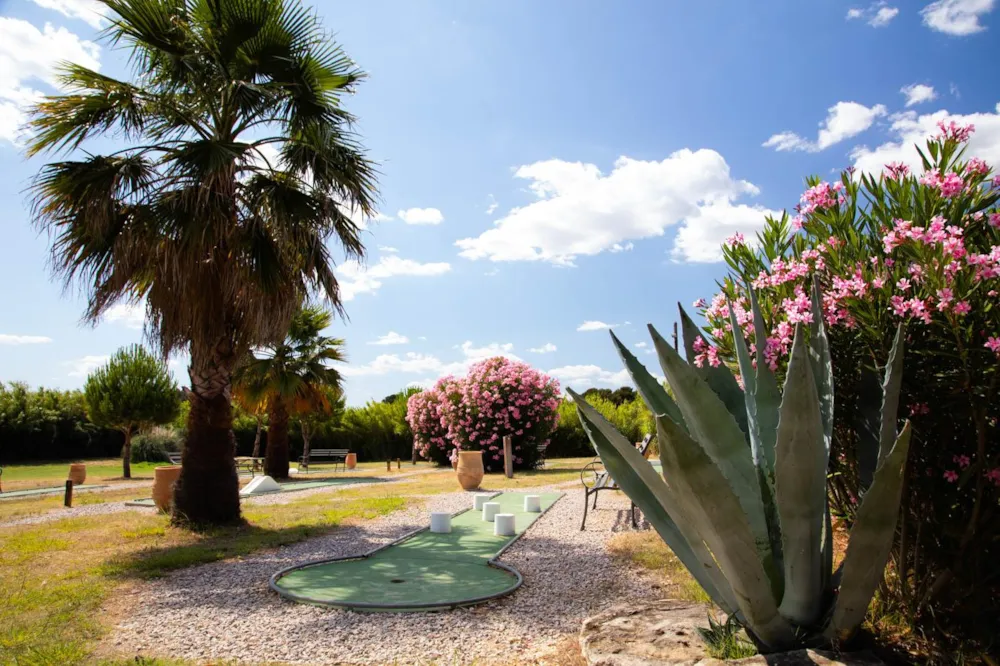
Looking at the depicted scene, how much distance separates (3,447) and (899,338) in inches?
1588

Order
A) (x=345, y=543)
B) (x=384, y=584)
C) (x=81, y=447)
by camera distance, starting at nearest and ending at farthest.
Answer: (x=384, y=584) < (x=345, y=543) < (x=81, y=447)

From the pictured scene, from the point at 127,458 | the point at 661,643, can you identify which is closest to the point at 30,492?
the point at 127,458

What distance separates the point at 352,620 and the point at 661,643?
2.24 m

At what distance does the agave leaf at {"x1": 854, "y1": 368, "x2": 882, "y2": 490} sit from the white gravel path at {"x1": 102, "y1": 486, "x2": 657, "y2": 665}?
2.03 m

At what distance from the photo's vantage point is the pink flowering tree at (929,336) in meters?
2.61

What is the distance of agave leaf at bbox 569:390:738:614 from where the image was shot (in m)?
2.60

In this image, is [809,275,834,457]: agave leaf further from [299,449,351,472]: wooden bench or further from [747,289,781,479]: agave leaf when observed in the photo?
[299,449,351,472]: wooden bench

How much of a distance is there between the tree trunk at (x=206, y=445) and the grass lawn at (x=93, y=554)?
36 centimetres

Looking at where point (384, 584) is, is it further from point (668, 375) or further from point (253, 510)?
point (253, 510)

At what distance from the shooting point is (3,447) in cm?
3244

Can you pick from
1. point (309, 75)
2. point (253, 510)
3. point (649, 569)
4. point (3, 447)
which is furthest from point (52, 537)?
point (3, 447)

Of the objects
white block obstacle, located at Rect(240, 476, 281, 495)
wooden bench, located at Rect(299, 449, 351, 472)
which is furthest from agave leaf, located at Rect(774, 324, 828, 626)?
wooden bench, located at Rect(299, 449, 351, 472)

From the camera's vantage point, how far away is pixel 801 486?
2457mm

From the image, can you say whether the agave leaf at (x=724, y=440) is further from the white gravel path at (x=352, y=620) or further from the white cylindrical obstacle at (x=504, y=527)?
the white cylindrical obstacle at (x=504, y=527)
